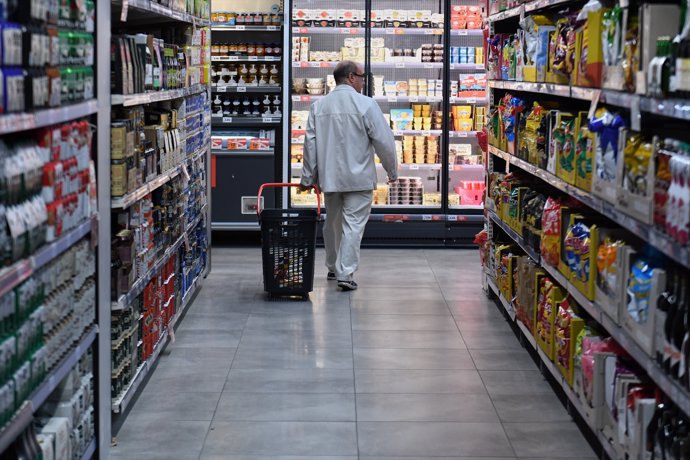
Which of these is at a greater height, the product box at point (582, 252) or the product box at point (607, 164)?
the product box at point (607, 164)

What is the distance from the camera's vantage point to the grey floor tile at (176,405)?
17.0 ft

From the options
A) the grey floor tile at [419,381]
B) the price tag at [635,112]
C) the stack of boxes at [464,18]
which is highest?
the stack of boxes at [464,18]

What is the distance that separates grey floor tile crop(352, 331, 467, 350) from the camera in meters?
6.66

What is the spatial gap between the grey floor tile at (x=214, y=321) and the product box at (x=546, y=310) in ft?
6.76

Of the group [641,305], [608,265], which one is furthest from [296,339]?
[641,305]

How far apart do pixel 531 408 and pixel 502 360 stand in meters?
0.97

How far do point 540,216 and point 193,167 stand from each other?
Result: 2.73 m


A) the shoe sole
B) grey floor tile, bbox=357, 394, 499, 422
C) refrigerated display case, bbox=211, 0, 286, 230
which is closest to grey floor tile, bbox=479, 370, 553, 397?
grey floor tile, bbox=357, 394, 499, 422

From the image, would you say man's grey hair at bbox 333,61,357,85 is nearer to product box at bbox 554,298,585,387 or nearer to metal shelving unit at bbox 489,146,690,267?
metal shelving unit at bbox 489,146,690,267

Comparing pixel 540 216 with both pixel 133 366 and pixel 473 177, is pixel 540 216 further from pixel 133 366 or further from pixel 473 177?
pixel 473 177

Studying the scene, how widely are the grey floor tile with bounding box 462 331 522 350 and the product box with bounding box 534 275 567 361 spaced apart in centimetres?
67

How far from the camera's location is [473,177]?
1105 cm

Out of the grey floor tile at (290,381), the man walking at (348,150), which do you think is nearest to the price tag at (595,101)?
the grey floor tile at (290,381)

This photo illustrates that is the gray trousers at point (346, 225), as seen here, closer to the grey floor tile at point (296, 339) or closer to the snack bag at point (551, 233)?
the grey floor tile at point (296, 339)
